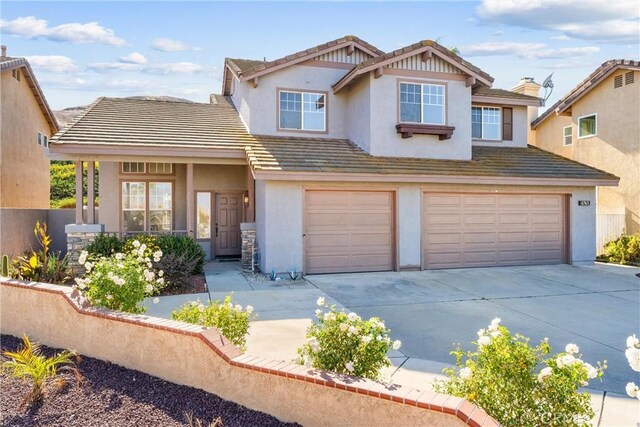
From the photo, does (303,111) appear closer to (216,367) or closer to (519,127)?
(519,127)

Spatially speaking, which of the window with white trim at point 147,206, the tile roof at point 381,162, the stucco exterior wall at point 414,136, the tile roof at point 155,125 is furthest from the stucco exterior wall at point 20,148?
the stucco exterior wall at point 414,136

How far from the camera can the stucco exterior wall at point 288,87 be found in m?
13.8

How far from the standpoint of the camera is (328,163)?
12.1 meters

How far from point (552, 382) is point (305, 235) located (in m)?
9.02

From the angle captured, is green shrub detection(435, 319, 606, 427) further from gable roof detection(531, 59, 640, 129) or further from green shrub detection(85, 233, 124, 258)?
gable roof detection(531, 59, 640, 129)

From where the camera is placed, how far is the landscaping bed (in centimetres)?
386

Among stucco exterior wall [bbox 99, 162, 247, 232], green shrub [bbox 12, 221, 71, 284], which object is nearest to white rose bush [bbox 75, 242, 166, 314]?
green shrub [bbox 12, 221, 71, 284]

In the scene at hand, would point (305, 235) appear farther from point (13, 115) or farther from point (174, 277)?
point (13, 115)

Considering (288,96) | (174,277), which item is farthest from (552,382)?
(288,96)

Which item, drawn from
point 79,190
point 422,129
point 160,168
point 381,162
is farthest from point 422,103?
point 79,190

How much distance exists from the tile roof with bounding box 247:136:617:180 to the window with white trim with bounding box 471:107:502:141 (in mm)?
1003

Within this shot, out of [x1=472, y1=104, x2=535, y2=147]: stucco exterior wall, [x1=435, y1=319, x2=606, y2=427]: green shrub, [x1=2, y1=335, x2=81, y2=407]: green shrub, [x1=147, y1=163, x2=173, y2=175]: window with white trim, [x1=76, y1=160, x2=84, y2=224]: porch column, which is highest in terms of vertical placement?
[x1=472, y1=104, x2=535, y2=147]: stucco exterior wall

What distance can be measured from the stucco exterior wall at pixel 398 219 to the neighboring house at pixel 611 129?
11.6 feet

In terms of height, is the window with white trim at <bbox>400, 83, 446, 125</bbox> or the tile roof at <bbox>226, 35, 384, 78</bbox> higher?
the tile roof at <bbox>226, 35, 384, 78</bbox>
